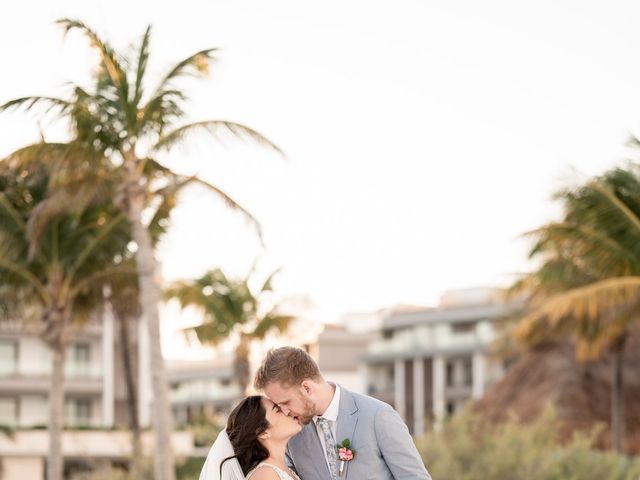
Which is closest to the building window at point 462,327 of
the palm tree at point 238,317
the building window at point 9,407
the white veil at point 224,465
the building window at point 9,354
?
the building window at point 9,354

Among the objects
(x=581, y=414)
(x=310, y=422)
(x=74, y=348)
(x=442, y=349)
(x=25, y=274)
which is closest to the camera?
(x=310, y=422)

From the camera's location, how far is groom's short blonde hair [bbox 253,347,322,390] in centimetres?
643

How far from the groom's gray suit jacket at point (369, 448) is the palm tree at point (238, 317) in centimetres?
3831

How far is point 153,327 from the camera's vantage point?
2447 centimetres

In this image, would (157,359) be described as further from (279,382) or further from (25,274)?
(279,382)

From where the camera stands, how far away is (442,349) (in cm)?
8831

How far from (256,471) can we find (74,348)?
65.4 m

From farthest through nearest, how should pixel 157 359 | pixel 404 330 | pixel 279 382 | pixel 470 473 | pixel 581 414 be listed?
pixel 404 330
pixel 581 414
pixel 157 359
pixel 470 473
pixel 279 382

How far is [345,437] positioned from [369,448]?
130 millimetres

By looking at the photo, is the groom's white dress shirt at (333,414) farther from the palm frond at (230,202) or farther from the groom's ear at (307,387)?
the palm frond at (230,202)

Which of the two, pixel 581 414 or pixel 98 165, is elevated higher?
pixel 98 165

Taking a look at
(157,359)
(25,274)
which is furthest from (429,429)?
A: (25,274)

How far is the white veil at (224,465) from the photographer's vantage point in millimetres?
6625

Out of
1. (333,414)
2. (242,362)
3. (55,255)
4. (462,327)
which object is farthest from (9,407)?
(333,414)
